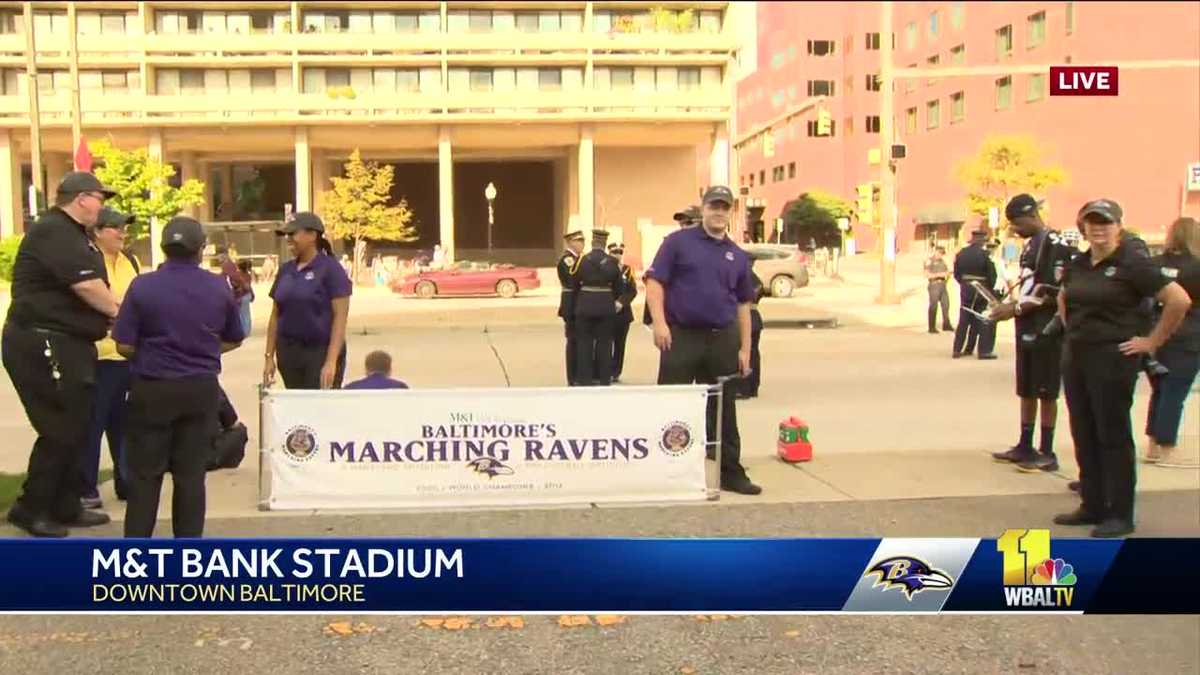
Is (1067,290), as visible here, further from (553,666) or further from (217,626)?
(217,626)

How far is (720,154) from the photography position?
52.1 m

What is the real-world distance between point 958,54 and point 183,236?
6182 cm

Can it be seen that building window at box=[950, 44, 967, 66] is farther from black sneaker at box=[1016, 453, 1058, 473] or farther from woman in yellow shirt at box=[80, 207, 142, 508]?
woman in yellow shirt at box=[80, 207, 142, 508]

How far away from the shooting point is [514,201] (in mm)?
67500

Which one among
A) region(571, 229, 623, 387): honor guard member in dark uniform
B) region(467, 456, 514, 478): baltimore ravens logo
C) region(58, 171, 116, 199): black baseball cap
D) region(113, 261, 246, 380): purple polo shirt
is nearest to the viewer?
region(113, 261, 246, 380): purple polo shirt

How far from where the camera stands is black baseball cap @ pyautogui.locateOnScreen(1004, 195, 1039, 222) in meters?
6.79

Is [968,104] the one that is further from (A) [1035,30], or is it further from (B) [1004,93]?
(A) [1035,30]

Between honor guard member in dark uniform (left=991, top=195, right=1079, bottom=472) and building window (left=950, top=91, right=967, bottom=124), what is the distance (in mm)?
60258

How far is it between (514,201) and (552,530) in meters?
62.7

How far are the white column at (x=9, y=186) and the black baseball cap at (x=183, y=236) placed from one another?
52395mm

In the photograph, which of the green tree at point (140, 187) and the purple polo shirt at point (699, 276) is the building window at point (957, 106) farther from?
the purple polo shirt at point (699, 276)

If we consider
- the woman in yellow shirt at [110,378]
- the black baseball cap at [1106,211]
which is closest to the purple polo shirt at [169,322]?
the woman in yellow shirt at [110,378]

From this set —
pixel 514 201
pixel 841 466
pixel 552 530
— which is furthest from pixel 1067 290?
pixel 514 201

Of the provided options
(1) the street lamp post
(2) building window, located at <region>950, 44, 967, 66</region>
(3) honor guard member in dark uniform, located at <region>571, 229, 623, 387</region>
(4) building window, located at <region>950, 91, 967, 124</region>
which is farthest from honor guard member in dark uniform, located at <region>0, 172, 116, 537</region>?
(4) building window, located at <region>950, 91, 967, 124</region>
